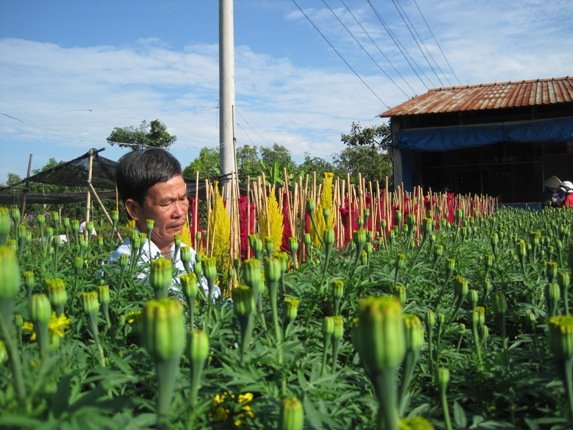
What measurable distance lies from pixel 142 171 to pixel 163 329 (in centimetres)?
193

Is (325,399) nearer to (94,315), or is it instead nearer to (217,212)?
(94,315)

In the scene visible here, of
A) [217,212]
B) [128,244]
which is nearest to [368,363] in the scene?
[128,244]

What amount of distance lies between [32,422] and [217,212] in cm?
300

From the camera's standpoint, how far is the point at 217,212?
3688 millimetres

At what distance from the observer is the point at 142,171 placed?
8.44 ft

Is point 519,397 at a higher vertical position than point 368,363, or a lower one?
lower

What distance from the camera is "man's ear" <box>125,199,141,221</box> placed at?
264 centimetres

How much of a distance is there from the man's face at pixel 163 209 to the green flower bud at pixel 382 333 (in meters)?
2.04

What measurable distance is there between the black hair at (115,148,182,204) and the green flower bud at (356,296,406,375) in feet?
6.72

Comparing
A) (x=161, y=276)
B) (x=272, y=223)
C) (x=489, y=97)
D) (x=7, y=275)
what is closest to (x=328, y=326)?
(x=161, y=276)

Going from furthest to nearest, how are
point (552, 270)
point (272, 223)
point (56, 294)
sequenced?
point (272, 223) < point (552, 270) < point (56, 294)

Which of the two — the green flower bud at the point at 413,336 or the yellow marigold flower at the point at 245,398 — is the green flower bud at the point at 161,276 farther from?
the green flower bud at the point at 413,336

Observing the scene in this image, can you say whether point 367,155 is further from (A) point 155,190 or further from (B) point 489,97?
(A) point 155,190

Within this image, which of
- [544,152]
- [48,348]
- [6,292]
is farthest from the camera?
[544,152]
